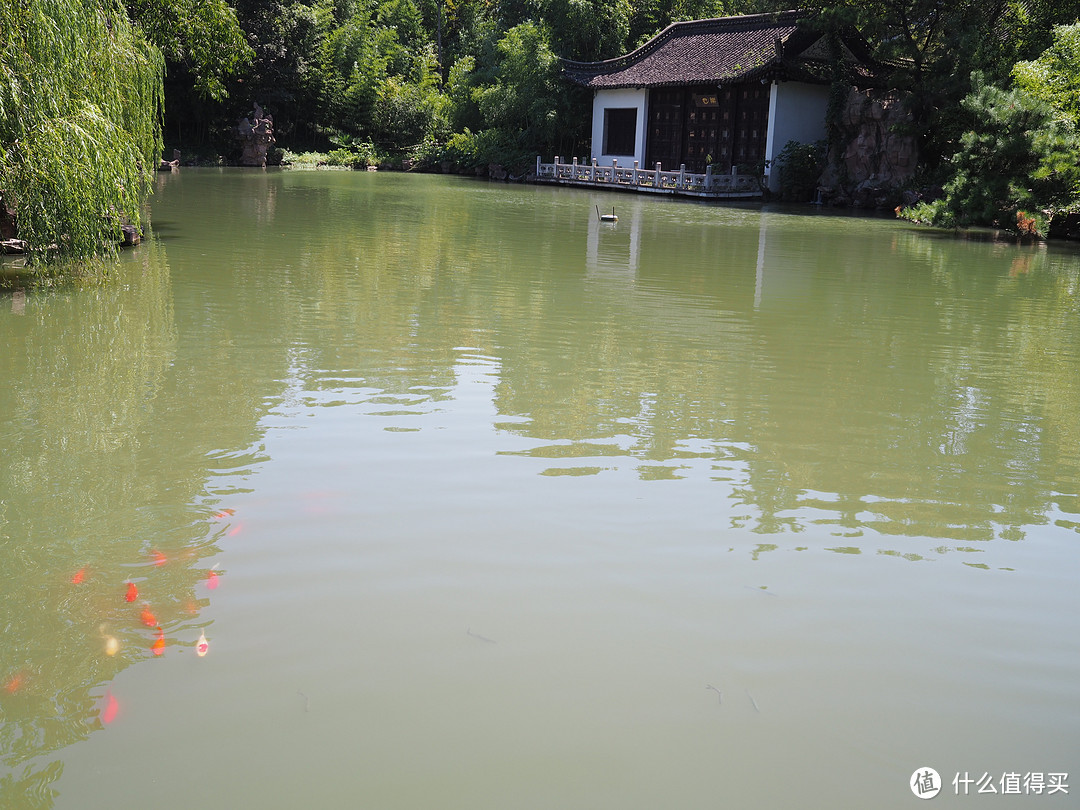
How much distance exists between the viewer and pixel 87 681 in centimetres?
287

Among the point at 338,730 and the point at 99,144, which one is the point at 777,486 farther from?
the point at 99,144

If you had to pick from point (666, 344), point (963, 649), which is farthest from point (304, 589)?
point (666, 344)

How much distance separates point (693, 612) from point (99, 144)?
701cm

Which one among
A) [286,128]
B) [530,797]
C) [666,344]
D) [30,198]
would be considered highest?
[286,128]

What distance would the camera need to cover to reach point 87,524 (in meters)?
3.96

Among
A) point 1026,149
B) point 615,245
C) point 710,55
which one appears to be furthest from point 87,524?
point 710,55

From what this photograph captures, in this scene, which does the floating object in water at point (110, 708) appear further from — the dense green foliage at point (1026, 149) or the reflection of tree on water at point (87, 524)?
the dense green foliage at point (1026, 149)

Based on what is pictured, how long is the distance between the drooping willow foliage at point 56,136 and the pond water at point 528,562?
2.64 ft

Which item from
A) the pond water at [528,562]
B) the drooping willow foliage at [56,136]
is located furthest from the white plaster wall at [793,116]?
the drooping willow foliage at [56,136]

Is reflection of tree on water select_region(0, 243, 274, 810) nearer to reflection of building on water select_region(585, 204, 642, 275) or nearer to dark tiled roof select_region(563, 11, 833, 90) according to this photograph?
reflection of building on water select_region(585, 204, 642, 275)

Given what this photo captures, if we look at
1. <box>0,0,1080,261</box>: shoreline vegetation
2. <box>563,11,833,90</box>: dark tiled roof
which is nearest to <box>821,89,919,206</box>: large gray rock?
<box>0,0,1080,261</box>: shoreline vegetation

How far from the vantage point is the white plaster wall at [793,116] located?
27.2 metres

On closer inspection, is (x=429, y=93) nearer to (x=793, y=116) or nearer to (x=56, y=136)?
(x=793, y=116)

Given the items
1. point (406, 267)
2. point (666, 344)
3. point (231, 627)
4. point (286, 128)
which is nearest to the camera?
point (231, 627)
